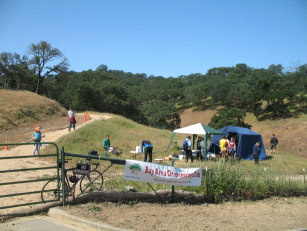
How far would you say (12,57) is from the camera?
6031 cm

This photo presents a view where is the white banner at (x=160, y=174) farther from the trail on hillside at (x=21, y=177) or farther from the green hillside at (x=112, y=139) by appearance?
the green hillside at (x=112, y=139)

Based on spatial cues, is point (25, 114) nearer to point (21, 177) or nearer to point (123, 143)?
point (123, 143)

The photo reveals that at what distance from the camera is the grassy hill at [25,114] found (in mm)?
28547

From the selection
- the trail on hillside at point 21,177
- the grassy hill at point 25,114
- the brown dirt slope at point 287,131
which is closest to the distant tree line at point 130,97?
the brown dirt slope at point 287,131

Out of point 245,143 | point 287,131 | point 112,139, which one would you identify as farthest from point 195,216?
point 287,131

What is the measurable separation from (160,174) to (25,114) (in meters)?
28.9

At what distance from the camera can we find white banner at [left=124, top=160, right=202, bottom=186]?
294 inches

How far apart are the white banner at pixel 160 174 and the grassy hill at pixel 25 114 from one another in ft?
66.9

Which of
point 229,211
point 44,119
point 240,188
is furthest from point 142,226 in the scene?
point 44,119

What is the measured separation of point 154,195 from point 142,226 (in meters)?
1.89

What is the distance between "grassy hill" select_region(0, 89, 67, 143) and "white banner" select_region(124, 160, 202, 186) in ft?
66.9

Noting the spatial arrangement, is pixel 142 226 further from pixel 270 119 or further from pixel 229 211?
pixel 270 119

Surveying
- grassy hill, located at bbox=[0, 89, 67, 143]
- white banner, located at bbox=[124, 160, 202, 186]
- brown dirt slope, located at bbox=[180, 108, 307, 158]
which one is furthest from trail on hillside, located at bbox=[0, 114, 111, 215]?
brown dirt slope, located at bbox=[180, 108, 307, 158]

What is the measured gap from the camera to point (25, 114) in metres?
32.8
